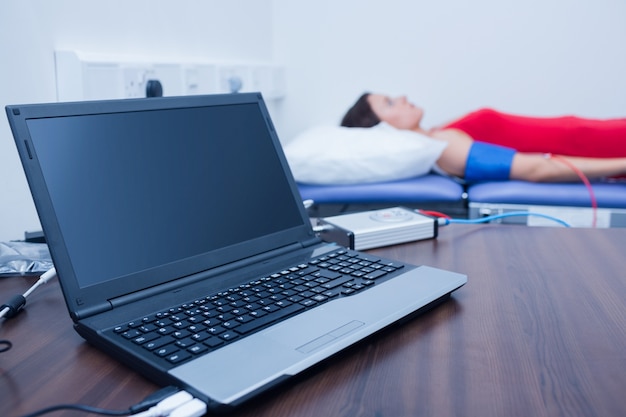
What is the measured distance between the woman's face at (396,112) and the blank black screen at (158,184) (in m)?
1.66

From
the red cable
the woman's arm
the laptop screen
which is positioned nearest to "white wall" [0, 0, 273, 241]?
the laptop screen

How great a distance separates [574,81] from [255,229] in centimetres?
226

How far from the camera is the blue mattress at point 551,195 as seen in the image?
71.2 inches

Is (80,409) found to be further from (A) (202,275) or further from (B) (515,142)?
(B) (515,142)

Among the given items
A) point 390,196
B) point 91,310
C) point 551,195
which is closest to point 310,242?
point 91,310

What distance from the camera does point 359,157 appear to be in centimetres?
195

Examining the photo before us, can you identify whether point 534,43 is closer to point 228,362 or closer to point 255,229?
point 255,229

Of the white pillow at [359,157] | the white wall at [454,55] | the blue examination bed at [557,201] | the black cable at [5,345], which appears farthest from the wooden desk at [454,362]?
the white wall at [454,55]

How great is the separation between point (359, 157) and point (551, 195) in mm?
606

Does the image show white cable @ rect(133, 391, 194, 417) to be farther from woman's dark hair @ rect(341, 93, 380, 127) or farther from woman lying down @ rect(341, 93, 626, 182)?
woman's dark hair @ rect(341, 93, 380, 127)

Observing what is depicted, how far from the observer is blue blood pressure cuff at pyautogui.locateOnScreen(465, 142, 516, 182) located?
2023mm

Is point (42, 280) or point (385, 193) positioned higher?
point (42, 280)

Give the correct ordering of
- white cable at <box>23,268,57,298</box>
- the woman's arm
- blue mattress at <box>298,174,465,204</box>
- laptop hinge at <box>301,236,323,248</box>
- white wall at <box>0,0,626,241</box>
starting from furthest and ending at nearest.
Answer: white wall at <box>0,0,626,241</box>, the woman's arm, blue mattress at <box>298,174,465,204</box>, laptop hinge at <box>301,236,323,248</box>, white cable at <box>23,268,57,298</box>

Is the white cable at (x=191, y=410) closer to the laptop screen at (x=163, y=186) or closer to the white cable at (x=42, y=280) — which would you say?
the laptop screen at (x=163, y=186)
